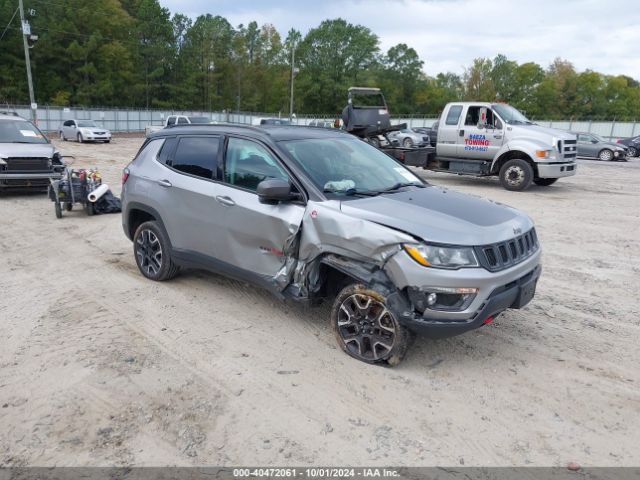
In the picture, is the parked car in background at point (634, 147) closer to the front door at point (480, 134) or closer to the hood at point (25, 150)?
the front door at point (480, 134)

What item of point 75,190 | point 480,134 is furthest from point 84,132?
point 480,134

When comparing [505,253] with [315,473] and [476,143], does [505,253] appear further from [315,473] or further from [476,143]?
[476,143]

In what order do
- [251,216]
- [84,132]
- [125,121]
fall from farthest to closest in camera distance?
1. [125,121]
2. [84,132]
3. [251,216]

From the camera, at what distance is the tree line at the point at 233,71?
60750mm

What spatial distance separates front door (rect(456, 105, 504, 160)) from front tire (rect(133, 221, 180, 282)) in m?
10.9

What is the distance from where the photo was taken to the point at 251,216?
4.48 metres

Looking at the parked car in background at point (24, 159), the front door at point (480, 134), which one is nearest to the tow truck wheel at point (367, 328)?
the parked car in background at point (24, 159)

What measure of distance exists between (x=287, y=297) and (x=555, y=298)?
3141 mm

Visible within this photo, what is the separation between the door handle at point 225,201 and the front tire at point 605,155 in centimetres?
2659

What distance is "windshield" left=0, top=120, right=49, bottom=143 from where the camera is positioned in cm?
1168

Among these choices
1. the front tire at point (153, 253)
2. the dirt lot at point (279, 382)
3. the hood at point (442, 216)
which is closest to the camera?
the dirt lot at point (279, 382)

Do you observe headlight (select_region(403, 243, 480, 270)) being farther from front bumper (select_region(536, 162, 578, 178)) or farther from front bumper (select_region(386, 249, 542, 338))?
front bumper (select_region(536, 162, 578, 178))

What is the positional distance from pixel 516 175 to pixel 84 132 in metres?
26.5

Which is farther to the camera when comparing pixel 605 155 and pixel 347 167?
pixel 605 155
